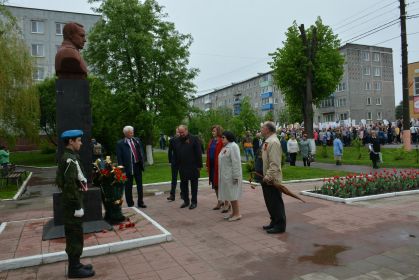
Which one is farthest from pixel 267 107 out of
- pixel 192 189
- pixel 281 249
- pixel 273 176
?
pixel 281 249

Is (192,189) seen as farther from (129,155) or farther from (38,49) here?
(38,49)

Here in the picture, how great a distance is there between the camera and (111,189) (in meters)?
7.35

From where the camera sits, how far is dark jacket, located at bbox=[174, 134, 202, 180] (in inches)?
348

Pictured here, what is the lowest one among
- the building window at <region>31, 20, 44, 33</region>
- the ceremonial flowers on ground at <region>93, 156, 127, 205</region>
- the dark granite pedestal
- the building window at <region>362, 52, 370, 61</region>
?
the dark granite pedestal

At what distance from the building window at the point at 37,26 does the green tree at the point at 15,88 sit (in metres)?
36.1

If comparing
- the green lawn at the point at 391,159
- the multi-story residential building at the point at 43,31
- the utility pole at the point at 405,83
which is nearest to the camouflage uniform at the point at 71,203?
the green lawn at the point at 391,159

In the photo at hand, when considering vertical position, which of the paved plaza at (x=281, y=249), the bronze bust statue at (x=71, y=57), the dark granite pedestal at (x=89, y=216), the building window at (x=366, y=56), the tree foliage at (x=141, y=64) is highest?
the building window at (x=366, y=56)

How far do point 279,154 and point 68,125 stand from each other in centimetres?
380

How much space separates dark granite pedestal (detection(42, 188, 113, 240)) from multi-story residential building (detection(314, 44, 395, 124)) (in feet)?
176

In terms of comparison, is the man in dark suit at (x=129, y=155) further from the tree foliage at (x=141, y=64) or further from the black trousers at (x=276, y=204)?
the tree foliage at (x=141, y=64)

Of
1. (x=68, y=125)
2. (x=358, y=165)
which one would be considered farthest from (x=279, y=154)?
(x=358, y=165)

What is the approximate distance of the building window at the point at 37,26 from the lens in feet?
165

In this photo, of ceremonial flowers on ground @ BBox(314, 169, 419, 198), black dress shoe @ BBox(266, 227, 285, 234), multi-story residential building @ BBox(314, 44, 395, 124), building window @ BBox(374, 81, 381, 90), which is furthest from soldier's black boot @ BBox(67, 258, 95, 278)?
building window @ BBox(374, 81, 381, 90)

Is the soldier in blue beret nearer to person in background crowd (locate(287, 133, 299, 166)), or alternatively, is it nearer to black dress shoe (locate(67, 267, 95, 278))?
black dress shoe (locate(67, 267, 95, 278))
